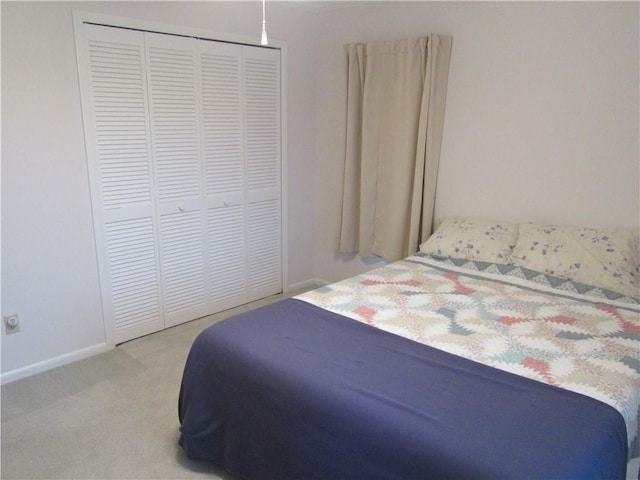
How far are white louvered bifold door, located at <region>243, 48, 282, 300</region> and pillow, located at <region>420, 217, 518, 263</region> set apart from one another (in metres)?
1.29

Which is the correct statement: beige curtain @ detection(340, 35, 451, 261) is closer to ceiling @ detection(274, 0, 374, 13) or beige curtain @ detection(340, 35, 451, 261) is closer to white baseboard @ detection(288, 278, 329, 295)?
ceiling @ detection(274, 0, 374, 13)

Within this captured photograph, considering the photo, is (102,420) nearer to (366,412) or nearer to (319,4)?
(366,412)

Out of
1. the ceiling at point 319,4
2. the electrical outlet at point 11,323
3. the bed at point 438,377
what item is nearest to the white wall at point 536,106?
the ceiling at point 319,4

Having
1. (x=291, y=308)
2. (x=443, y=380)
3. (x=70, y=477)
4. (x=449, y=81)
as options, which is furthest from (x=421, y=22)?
(x=70, y=477)

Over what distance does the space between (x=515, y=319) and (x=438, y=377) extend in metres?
0.67

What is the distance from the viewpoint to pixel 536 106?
8.61ft

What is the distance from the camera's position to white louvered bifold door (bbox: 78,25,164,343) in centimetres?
252

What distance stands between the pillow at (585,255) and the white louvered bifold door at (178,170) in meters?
2.10

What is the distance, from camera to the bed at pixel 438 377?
1250 mm

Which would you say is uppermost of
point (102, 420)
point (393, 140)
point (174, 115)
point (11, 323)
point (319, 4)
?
point (319, 4)

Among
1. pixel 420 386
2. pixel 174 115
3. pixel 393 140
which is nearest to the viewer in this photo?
pixel 420 386

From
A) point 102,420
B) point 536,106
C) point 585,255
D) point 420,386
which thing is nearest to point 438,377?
point 420,386

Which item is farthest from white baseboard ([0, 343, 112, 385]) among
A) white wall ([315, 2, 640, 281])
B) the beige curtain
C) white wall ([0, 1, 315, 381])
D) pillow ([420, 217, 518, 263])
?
white wall ([315, 2, 640, 281])

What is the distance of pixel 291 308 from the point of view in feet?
6.79
